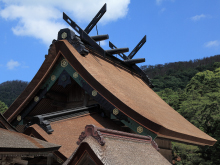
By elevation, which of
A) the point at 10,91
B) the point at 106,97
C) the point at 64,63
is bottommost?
the point at 106,97

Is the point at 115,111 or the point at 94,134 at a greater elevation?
the point at 115,111

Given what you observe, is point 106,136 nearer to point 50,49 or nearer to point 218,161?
point 50,49

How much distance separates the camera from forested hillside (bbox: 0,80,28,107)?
64.9 meters

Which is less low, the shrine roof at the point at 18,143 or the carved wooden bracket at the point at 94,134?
the carved wooden bracket at the point at 94,134

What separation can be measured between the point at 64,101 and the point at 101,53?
1921 millimetres

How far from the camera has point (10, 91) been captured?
7531 centimetres

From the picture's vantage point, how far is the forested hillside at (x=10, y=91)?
213ft

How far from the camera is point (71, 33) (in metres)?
6.16

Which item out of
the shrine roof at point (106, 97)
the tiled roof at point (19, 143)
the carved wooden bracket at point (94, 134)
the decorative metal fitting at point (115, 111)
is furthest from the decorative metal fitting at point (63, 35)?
the carved wooden bracket at point (94, 134)

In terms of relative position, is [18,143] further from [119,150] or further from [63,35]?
[63,35]

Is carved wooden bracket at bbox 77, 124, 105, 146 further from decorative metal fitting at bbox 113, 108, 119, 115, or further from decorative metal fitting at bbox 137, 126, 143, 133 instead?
decorative metal fitting at bbox 113, 108, 119, 115

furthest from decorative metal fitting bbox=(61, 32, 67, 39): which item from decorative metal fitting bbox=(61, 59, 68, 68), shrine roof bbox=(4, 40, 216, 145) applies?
decorative metal fitting bbox=(61, 59, 68, 68)

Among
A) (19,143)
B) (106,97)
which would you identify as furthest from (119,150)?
(106,97)

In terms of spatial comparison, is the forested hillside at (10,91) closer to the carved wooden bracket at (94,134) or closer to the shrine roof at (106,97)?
the shrine roof at (106,97)
